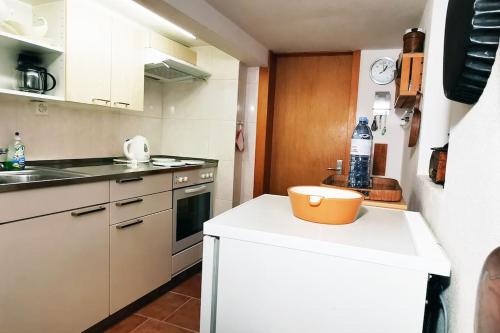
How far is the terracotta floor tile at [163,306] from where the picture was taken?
2.03m

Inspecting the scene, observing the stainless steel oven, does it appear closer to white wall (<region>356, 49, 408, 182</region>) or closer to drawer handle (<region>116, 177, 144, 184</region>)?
drawer handle (<region>116, 177, 144, 184</region>)

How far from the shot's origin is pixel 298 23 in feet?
7.52

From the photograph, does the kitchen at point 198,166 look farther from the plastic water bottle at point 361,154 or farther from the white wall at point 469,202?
the plastic water bottle at point 361,154

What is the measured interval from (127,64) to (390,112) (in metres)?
2.16

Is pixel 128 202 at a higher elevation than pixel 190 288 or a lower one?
higher

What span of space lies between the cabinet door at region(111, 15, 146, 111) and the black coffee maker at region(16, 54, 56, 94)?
0.42m

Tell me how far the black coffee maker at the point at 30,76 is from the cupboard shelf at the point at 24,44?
8cm

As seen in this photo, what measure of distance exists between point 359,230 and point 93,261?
57.6 inches

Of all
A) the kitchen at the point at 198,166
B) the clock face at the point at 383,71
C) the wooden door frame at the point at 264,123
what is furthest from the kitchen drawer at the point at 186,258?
the clock face at the point at 383,71

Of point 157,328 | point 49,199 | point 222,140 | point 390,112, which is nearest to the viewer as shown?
point 49,199

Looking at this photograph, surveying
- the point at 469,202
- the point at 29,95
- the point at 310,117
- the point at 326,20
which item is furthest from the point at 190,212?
the point at 469,202

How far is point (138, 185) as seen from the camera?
1976mm

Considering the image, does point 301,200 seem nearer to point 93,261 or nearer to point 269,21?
point 93,261

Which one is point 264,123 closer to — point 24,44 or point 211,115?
point 211,115
